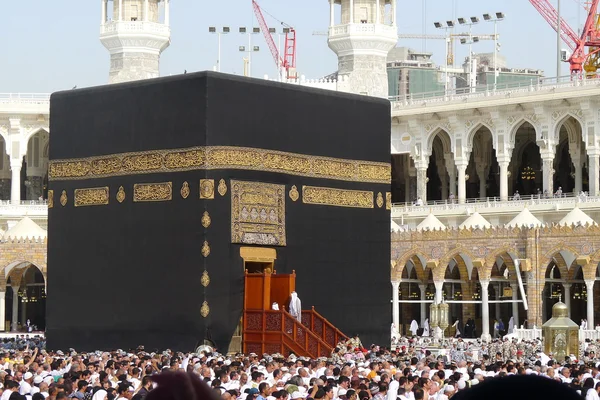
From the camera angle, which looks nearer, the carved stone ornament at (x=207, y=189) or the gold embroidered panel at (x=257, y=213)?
the carved stone ornament at (x=207, y=189)

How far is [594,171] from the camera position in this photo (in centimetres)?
3195

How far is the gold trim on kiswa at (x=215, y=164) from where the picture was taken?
1505 cm

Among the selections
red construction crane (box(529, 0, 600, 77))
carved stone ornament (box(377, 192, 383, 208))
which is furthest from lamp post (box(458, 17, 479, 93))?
carved stone ornament (box(377, 192, 383, 208))

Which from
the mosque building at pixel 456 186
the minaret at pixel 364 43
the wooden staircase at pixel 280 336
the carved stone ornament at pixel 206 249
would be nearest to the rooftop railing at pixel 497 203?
the mosque building at pixel 456 186

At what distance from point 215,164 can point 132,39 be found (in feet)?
84.1

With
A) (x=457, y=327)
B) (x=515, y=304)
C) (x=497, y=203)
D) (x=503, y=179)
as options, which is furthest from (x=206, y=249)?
(x=503, y=179)

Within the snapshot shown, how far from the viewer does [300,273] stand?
51.2 ft

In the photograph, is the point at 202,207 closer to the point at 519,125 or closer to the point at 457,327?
the point at 457,327

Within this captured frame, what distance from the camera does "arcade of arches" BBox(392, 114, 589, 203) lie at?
33781mm

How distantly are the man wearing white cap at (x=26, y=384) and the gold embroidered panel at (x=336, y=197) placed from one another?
6.99m

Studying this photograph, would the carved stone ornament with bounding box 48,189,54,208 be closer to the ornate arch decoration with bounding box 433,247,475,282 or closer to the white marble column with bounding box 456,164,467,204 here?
the ornate arch decoration with bounding box 433,247,475,282

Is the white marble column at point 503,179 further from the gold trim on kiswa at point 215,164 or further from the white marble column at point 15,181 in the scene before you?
the gold trim on kiswa at point 215,164

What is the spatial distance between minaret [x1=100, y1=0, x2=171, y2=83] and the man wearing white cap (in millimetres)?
30726

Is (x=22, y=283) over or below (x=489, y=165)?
below
